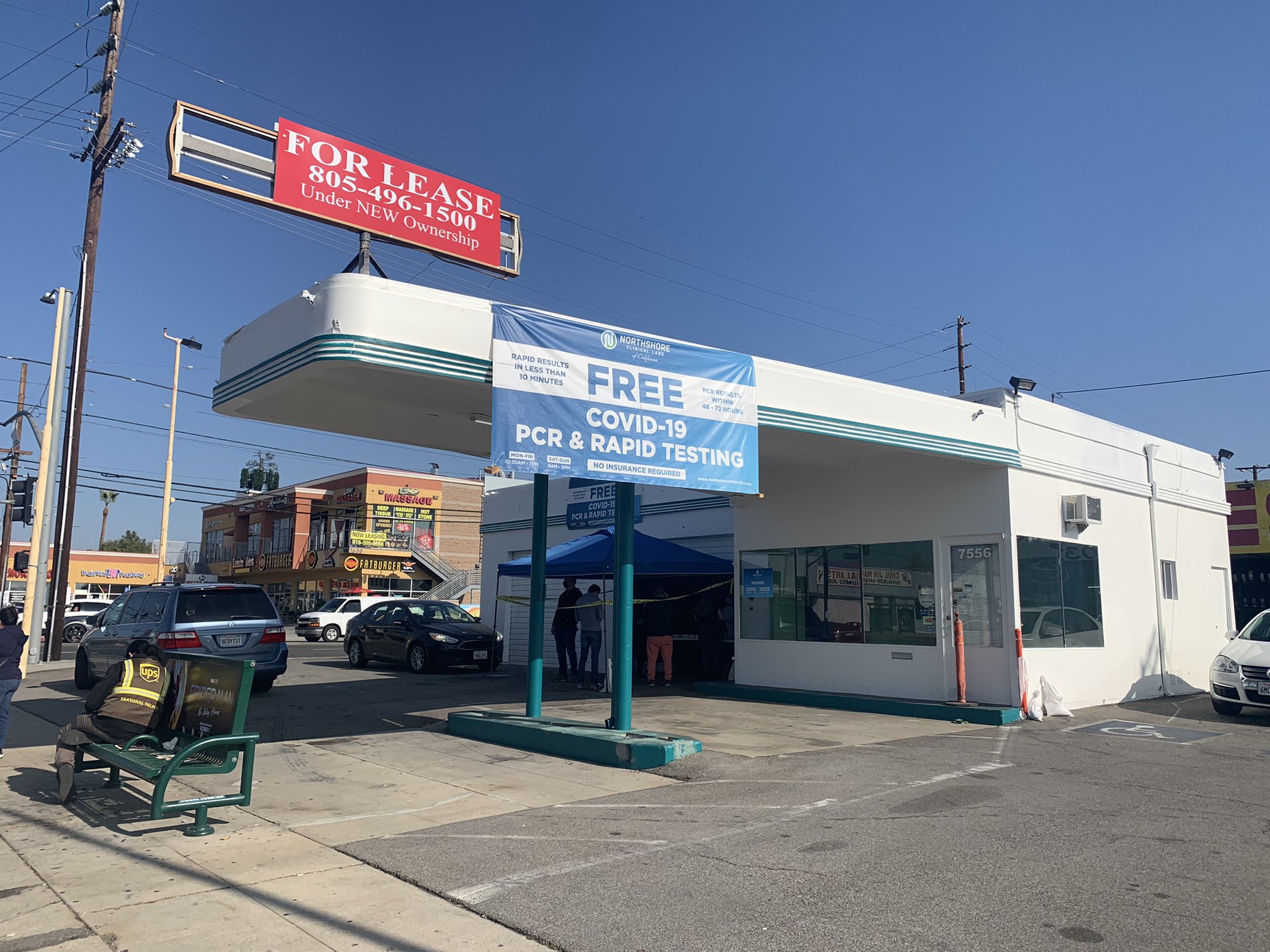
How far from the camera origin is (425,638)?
1880cm

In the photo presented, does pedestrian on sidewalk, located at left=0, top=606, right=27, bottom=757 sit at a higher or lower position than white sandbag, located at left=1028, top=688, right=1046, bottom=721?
higher

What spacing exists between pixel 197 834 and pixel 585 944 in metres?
3.30

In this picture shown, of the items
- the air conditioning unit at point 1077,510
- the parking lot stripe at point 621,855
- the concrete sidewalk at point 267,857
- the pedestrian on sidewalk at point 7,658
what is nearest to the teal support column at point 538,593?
the concrete sidewalk at point 267,857

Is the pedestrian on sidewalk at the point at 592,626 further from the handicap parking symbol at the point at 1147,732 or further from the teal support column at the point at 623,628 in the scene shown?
the handicap parking symbol at the point at 1147,732

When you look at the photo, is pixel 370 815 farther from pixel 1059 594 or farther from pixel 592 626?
pixel 1059 594

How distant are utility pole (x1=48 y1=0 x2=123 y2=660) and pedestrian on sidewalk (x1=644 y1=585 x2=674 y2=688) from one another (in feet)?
47.0

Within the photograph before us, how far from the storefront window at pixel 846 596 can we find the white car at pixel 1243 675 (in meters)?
3.80

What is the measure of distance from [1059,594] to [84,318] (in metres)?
21.5

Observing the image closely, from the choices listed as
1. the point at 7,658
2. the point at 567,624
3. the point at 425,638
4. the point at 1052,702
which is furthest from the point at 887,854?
the point at 425,638

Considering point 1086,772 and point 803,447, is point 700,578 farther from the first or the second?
point 1086,772

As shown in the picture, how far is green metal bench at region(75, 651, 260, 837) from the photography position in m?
6.21

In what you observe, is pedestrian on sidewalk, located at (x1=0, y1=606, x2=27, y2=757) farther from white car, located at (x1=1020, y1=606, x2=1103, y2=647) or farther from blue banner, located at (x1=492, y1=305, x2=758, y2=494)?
white car, located at (x1=1020, y1=606, x2=1103, y2=647)

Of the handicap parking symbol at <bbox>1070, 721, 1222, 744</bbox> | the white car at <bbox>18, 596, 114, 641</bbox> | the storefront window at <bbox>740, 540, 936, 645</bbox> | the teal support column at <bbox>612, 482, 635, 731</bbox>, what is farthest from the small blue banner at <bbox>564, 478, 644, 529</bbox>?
the white car at <bbox>18, 596, 114, 641</bbox>

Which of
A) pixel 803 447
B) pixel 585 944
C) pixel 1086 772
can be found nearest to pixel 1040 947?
pixel 585 944
